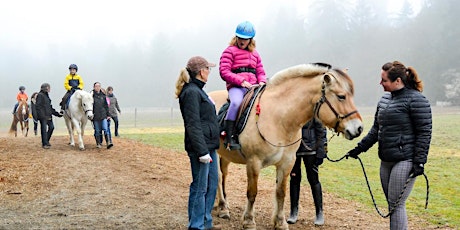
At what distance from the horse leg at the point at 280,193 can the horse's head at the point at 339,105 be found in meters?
0.86

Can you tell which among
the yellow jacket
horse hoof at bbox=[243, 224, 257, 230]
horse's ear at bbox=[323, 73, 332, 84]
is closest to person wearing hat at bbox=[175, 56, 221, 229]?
horse hoof at bbox=[243, 224, 257, 230]

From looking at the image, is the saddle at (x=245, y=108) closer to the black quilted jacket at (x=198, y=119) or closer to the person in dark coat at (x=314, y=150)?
the black quilted jacket at (x=198, y=119)

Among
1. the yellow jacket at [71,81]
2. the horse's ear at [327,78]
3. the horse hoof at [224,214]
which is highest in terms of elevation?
the horse's ear at [327,78]

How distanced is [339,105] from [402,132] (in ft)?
2.72

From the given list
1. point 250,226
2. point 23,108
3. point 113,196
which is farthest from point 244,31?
point 23,108

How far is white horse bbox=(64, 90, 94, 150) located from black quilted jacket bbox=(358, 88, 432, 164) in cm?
1037

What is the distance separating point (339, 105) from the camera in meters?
5.24

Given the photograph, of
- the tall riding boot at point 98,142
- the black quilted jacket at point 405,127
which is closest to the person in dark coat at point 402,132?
the black quilted jacket at point 405,127

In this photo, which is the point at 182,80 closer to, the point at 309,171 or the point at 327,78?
the point at 327,78

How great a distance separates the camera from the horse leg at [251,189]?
5703mm

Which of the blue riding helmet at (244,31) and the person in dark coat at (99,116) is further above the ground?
the blue riding helmet at (244,31)

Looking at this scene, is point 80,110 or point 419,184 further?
point 80,110

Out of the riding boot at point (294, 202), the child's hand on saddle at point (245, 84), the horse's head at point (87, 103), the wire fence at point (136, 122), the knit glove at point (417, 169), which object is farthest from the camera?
the wire fence at point (136, 122)

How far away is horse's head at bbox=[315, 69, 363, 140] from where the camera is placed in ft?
16.9
